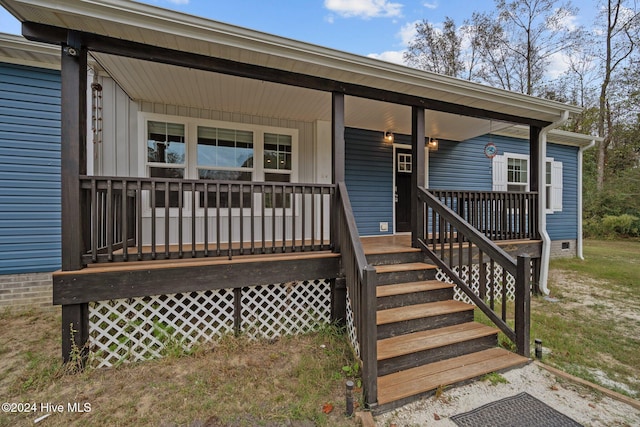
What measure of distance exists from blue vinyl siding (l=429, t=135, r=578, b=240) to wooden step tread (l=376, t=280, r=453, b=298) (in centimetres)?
383

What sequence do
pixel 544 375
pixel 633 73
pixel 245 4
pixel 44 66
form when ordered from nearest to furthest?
pixel 544 375 → pixel 44 66 → pixel 245 4 → pixel 633 73

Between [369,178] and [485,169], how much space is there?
133 inches

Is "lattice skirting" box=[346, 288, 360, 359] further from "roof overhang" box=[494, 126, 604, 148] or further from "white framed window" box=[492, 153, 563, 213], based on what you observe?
"roof overhang" box=[494, 126, 604, 148]

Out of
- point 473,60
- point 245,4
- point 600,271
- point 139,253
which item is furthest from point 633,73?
point 139,253

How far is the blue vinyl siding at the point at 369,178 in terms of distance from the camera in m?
6.02

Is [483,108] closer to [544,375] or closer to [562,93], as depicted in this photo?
[544,375]

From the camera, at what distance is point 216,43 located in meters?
2.81

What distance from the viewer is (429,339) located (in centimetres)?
274

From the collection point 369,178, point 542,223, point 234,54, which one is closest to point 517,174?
point 542,223

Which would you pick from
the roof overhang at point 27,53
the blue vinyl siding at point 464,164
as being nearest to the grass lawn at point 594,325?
the blue vinyl siding at point 464,164

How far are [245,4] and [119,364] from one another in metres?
11.8

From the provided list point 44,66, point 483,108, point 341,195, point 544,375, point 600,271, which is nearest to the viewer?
point 544,375

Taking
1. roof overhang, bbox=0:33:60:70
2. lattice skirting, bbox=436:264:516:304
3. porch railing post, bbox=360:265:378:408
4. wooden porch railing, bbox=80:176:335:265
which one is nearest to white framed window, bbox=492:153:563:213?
lattice skirting, bbox=436:264:516:304

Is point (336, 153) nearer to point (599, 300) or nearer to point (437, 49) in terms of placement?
point (599, 300)
